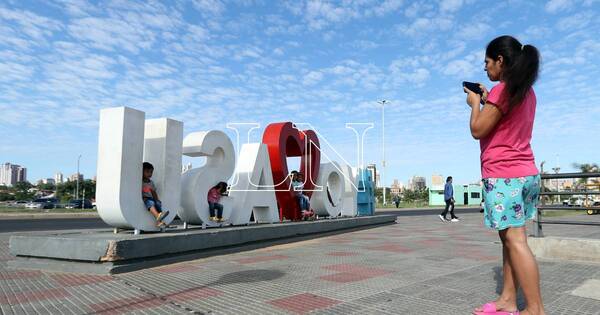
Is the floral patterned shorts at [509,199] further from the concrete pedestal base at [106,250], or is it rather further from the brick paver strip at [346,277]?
the concrete pedestal base at [106,250]

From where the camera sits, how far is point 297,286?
4.30 meters

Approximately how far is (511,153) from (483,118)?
0.29 m

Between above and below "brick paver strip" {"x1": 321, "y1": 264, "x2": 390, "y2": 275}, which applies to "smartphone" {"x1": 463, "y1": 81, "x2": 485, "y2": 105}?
above

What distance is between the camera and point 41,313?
340 cm

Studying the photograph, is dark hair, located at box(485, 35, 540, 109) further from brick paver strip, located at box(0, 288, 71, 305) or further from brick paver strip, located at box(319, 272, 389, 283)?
brick paver strip, located at box(0, 288, 71, 305)

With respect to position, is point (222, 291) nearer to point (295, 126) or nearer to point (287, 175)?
point (287, 175)

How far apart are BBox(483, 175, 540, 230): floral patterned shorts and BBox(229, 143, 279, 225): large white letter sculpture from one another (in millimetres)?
6309

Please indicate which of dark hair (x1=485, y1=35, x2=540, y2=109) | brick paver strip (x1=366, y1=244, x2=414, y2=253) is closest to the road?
brick paver strip (x1=366, y1=244, x2=414, y2=253)

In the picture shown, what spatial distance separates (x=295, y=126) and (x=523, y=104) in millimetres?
7927

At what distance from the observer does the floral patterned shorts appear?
2674 millimetres

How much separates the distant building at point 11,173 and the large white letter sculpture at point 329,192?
160338 millimetres

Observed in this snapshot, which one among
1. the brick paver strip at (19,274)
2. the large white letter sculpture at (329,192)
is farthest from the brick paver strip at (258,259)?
the large white letter sculpture at (329,192)

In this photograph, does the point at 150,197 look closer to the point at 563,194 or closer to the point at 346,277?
the point at 346,277

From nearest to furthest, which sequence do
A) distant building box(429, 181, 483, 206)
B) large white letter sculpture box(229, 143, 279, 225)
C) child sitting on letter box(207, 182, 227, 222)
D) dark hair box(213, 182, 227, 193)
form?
child sitting on letter box(207, 182, 227, 222), dark hair box(213, 182, 227, 193), large white letter sculpture box(229, 143, 279, 225), distant building box(429, 181, 483, 206)
